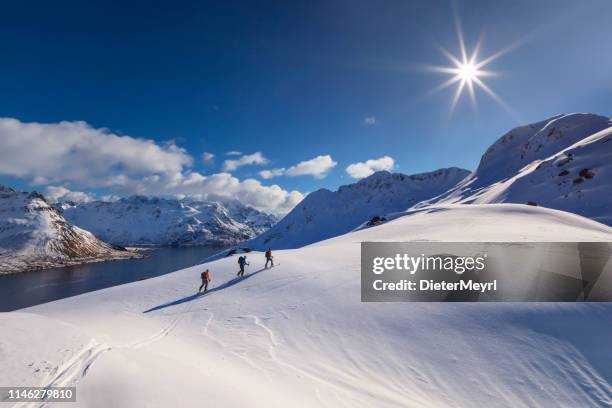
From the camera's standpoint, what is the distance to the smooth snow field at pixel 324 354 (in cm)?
609

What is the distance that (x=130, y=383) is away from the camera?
5.62 m

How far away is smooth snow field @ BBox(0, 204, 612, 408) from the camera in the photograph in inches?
240

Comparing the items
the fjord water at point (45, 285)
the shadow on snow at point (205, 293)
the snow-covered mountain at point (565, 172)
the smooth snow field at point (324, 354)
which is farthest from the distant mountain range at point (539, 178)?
the fjord water at point (45, 285)

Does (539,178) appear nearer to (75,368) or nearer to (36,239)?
(75,368)

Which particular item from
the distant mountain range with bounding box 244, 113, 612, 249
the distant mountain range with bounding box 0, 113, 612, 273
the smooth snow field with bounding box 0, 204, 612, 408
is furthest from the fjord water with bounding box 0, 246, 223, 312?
Result: the smooth snow field with bounding box 0, 204, 612, 408

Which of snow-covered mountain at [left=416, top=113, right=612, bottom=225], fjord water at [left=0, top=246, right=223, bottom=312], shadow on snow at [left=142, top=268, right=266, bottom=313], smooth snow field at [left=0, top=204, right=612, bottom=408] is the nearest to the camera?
smooth snow field at [left=0, top=204, right=612, bottom=408]

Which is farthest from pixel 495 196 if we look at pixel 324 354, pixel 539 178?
pixel 324 354

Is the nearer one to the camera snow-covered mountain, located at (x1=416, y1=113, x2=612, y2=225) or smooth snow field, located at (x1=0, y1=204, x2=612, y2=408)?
smooth snow field, located at (x1=0, y1=204, x2=612, y2=408)

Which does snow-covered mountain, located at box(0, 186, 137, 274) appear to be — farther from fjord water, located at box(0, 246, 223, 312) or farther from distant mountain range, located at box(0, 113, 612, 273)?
fjord water, located at box(0, 246, 223, 312)

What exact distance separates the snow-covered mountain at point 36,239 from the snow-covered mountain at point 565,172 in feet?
660

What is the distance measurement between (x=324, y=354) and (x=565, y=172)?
89744 mm

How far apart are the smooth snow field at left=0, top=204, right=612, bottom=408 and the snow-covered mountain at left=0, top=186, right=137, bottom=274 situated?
168902 millimetres

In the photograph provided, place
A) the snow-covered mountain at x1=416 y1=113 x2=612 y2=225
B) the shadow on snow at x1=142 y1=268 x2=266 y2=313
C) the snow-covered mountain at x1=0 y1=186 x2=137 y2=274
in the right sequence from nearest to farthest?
the shadow on snow at x1=142 y1=268 x2=266 y2=313, the snow-covered mountain at x1=416 y1=113 x2=612 y2=225, the snow-covered mountain at x1=0 y1=186 x2=137 y2=274

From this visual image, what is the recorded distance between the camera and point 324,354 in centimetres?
943
